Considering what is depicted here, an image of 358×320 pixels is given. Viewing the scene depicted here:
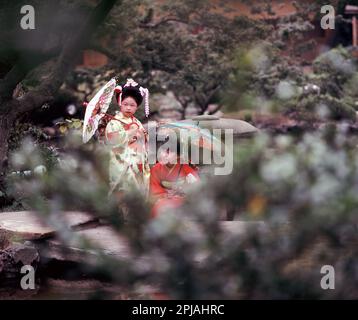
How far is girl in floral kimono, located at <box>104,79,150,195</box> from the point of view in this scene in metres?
6.16

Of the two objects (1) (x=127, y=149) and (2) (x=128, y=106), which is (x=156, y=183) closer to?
(1) (x=127, y=149)

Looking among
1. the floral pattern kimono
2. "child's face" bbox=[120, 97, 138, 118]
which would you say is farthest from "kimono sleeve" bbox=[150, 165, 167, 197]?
"child's face" bbox=[120, 97, 138, 118]

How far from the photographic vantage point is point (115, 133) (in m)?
6.20

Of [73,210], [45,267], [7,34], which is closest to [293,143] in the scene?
[73,210]

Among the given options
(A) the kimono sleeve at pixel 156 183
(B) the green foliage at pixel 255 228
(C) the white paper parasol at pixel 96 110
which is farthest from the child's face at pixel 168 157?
(B) the green foliage at pixel 255 228

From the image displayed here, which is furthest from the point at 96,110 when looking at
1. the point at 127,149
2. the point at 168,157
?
the point at 168,157

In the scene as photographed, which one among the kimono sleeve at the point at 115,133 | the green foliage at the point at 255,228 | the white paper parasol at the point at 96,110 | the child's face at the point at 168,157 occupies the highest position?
the white paper parasol at the point at 96,110

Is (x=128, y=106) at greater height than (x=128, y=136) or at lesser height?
greater

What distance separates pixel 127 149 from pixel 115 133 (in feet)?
0.69

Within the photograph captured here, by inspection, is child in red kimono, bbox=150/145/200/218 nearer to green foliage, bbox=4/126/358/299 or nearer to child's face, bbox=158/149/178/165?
child's face, bbox=158/149/178/165

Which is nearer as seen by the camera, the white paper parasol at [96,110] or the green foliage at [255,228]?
the green foliage at [255,228]

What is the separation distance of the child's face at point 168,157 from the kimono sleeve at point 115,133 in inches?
20.1

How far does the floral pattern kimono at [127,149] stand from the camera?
617cm

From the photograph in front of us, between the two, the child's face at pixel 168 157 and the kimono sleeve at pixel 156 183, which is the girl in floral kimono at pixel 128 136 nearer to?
the kimono sleeve at pixel 156 183
